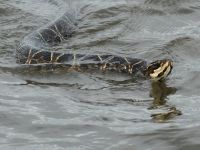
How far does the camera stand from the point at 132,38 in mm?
10898

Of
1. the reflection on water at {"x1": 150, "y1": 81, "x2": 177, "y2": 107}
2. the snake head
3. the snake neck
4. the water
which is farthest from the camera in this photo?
the snake neck

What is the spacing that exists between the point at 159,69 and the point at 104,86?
942 mm

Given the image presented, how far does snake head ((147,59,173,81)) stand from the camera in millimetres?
8633

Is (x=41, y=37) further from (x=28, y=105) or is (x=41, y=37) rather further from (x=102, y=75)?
(x=28, y=105)

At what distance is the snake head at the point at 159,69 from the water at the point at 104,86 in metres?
0.13

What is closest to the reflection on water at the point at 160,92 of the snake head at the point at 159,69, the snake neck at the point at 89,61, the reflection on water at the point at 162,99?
the reflection on water at the point at 162,99

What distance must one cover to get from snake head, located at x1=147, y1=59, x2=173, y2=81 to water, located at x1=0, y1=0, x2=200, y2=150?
134mm

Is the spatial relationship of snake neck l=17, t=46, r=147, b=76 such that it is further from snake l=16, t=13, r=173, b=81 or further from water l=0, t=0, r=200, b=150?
water l=0, t=0, r=200, b=150

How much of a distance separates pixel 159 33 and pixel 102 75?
2594 mm

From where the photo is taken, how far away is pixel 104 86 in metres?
8.40

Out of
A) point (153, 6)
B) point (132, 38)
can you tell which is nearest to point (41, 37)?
point (132, 38)

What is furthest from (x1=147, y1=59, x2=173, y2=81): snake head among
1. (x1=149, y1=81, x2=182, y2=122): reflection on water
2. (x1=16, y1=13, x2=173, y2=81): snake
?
(x1=149, y1=81, x2=182, y2=122): reflection on water

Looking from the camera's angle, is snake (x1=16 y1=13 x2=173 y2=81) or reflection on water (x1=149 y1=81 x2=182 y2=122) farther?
snake (x1=16 y1=13 x2=173 y2=81)

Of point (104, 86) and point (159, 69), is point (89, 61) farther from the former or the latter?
point (159, 69)
